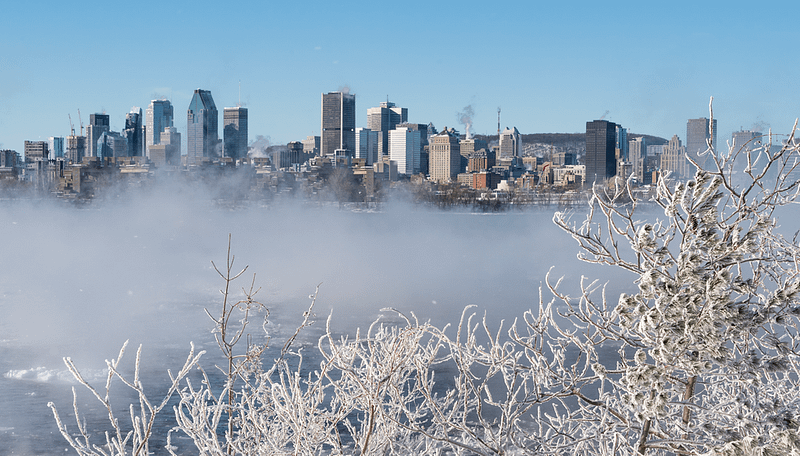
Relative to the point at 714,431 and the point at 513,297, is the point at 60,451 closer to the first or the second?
the point at 714,431

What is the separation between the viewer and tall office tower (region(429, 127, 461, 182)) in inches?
6476

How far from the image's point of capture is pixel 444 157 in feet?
554

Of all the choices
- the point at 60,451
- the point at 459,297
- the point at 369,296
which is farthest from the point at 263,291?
the point at 60,451

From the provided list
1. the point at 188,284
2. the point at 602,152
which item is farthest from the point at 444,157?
the point at 188,284

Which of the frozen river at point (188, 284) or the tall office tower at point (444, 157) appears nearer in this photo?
the frozen river at point (188, 284)

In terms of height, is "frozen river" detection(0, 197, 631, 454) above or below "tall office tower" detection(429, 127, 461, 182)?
below

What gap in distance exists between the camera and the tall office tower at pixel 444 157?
164 meters

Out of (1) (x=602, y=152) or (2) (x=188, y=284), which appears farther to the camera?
(1) (x=602, y=152)

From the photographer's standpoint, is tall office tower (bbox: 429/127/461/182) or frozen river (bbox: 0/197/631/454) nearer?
frozen river (bbox: 0/197/631/454)

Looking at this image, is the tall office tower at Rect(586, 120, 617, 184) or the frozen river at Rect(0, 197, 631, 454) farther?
the tall office tower at Rect(586, 120, 617, 184)

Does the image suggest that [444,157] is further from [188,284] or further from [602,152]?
[188,284]

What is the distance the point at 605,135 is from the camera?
12825 centimetres

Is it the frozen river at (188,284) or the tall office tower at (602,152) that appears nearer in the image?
the frozen river at (188,284)

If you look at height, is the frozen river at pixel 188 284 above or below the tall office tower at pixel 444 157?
below
